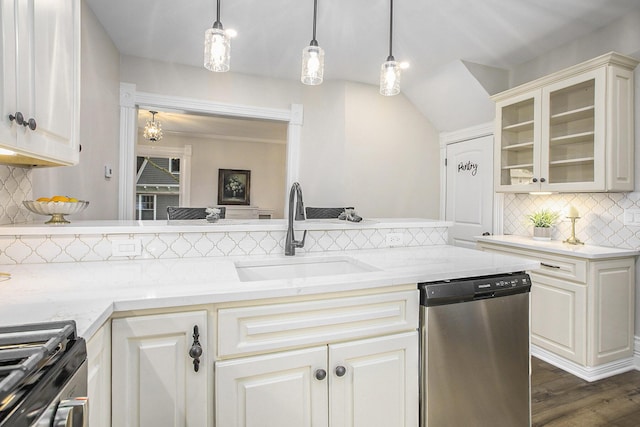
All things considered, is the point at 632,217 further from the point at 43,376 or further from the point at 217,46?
the point at 43,376

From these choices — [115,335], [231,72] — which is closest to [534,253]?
[115,335]

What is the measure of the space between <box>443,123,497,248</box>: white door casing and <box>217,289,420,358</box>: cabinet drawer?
8.71 ft

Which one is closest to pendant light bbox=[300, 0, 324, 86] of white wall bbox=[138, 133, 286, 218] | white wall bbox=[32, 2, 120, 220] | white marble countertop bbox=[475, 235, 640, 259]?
white wall bbox=[32, 2, 120, 220]

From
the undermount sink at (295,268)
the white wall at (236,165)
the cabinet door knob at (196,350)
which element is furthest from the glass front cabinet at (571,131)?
the white wall at (236,165)

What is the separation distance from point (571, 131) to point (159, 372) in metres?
3.19

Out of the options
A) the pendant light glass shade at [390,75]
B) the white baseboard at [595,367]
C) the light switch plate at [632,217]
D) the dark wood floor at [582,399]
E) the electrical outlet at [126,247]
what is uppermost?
the pendant light glass shade at [390,75]

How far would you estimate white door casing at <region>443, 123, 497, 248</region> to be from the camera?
3639mm

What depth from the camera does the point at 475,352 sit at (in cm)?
145

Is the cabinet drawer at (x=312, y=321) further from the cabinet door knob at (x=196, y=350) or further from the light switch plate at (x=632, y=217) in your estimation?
the light switch plate at (x=632, y=217)

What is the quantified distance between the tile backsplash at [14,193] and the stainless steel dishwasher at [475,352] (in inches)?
74.5

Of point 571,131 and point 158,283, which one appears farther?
point 571,131

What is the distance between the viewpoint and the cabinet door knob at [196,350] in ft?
3.47

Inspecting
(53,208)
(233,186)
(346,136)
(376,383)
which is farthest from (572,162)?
(233,186)

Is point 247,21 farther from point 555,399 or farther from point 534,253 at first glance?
point 555,399
